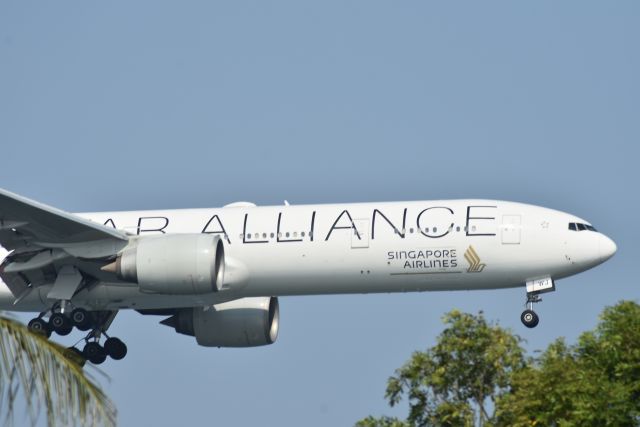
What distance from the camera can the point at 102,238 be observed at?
117ft

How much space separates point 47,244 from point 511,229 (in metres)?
16.0

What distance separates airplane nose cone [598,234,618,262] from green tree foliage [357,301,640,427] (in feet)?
38.1

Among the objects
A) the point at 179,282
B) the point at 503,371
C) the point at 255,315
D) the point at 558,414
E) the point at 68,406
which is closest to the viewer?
the point at 68,406

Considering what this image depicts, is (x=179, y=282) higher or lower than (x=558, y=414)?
higher

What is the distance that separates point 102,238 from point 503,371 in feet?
53.6

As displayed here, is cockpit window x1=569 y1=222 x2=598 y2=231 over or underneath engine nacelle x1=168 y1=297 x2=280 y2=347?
over

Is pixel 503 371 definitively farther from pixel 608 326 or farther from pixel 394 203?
pixel 394 203

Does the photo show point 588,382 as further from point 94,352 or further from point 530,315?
point 94,352

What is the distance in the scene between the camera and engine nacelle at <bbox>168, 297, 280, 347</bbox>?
40438mm

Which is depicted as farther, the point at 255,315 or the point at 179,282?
the point at 255,315

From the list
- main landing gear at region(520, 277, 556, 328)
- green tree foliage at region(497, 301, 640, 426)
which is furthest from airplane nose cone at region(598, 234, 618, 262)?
green tree foliage at region(497, 301, 640, 426)

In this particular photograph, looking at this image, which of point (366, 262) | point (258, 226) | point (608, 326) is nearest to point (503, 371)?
point (608, 326)

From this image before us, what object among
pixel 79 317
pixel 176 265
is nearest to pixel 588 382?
pixel 176 265

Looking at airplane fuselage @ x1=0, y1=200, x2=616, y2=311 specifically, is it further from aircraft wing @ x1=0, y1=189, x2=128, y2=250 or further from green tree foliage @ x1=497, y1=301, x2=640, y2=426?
green tree foliage @ x1=497, y1=301, x2=640, y2=426
